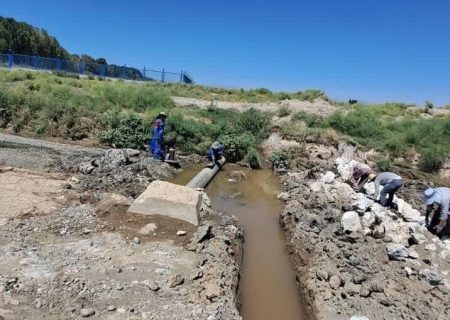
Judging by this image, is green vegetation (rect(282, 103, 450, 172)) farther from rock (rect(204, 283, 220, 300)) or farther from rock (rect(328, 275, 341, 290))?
rock (rect(204, 283, 220, 300))

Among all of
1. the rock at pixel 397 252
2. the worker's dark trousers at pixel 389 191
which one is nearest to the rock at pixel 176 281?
the rock at pixel 397 252

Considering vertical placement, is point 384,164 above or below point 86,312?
above

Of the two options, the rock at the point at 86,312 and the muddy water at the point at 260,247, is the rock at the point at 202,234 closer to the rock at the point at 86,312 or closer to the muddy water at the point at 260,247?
the muddy water at the point at 260,247

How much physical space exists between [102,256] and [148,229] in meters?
1.49

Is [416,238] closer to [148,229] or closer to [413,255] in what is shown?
[413,255]

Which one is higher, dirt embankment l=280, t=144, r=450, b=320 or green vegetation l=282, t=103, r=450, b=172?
green vegetation l=282, t=103, r=450, b=172

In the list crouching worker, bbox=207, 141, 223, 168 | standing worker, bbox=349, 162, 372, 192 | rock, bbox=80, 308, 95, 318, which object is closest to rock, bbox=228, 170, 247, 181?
crouching worker, bbox=207, 141, 223, 168

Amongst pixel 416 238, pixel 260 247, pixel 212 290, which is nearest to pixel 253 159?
pixel 260 247

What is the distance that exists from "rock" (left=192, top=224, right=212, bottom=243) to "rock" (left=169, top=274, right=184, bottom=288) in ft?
5.04

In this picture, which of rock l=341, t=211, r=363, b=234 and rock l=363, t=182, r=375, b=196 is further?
rock l=363, t=182, r=375, b=196

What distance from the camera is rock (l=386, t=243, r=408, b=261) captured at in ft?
29.1

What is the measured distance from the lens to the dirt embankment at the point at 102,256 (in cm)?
612

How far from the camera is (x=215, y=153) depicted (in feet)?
57.3

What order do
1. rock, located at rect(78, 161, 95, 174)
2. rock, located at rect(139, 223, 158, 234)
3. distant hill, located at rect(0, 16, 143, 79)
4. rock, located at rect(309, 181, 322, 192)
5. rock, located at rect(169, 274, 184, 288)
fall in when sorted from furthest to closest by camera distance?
distant hill, located at rect(0, 16, 143, 79) < rock, located at rect(309, 181, 322, 192) < rock, located at rect(78, 161, 95, 174) < rock, located at rect(139, 223, 158, 234) < rock, located at rect(169, 274, 184, 288)
